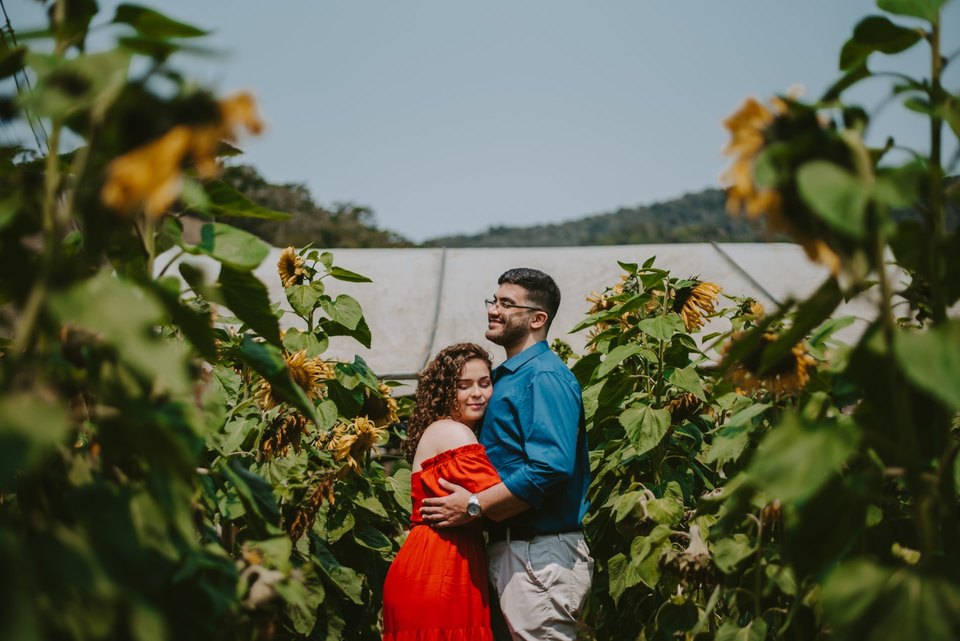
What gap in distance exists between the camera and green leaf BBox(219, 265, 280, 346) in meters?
1.38

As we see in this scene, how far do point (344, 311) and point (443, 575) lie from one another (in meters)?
0.87

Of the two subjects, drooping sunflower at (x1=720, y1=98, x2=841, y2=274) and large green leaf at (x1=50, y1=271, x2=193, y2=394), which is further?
drooping sunflower at (x1=720, y1=98, x2=841, y2=274)

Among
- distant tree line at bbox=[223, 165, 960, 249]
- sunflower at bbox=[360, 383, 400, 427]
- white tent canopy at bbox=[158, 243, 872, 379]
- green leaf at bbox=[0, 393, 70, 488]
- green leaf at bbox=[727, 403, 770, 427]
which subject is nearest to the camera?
green leaf at bbox=[0, 393, 70, 488]

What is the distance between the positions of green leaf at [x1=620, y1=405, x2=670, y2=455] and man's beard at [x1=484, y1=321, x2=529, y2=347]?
0.61 meters

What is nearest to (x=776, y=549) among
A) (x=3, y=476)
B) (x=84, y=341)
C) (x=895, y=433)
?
(x=895, y=433)

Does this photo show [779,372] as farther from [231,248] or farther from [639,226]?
[639,226]

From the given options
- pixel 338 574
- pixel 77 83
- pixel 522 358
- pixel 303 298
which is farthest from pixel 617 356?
pixel 77 83

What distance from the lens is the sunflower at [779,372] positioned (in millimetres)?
1799

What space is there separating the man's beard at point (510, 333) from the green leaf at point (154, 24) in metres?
2.25

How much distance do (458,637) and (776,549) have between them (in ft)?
3.70

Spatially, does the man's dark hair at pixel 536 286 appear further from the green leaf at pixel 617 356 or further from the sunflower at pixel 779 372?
the sunflower at pixel 779 372

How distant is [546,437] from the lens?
113 inches

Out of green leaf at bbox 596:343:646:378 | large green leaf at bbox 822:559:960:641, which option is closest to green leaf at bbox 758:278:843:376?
large green leaf at bbox 822:559:960:641

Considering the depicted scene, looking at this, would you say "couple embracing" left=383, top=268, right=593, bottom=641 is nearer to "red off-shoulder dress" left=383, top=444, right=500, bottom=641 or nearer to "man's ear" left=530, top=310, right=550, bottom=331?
"red off-shoulder dress" left=383, top=444, right=500, bottom=641
